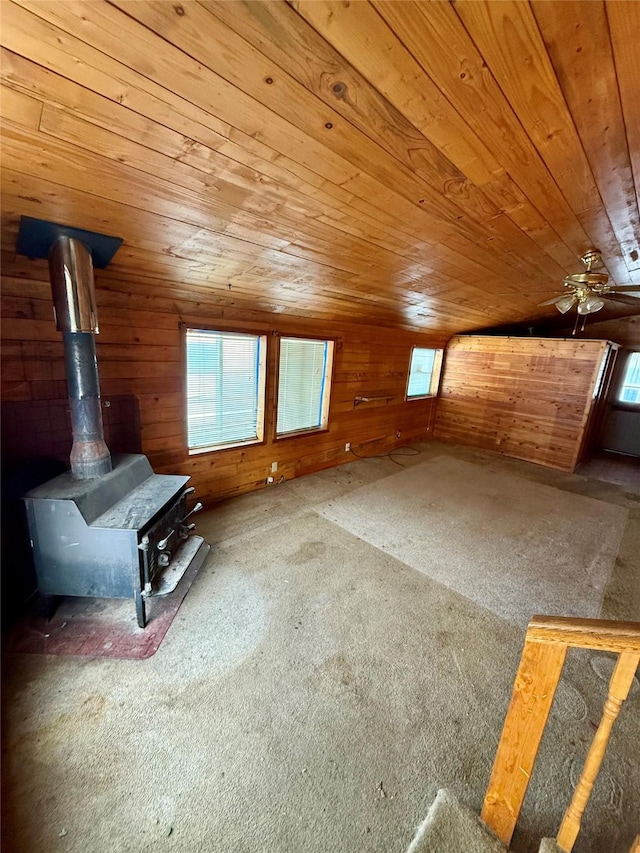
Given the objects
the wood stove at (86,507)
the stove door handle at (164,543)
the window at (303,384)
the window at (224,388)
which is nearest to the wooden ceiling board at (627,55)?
the wood stove at (86,507)

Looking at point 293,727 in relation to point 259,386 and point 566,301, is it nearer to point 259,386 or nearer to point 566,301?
point 259,386

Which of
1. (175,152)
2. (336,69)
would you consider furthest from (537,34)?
(175,152)

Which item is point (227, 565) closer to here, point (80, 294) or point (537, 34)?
point (80, 294)

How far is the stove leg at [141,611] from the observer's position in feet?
6.11

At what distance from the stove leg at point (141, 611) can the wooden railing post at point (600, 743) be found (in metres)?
1.95

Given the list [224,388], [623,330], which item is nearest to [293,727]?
[224,388]

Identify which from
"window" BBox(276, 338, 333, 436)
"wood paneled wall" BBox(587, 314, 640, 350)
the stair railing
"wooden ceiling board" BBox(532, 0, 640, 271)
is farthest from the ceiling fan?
"wood paneled wall" BBox(587, 314, 640, 350)

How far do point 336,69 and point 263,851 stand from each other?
2.62 m

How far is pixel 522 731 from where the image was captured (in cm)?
97

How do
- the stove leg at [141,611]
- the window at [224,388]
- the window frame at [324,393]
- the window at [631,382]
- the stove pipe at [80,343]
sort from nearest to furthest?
the stove pipe at [80,343] → the stove leg at [141,611] → the window at [224,388] → the window frame at [324,393] → the window at [631,382]

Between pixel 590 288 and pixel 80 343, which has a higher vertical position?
pixel 590 288

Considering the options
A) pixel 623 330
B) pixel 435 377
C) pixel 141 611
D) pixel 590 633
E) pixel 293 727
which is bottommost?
pixel 293 727

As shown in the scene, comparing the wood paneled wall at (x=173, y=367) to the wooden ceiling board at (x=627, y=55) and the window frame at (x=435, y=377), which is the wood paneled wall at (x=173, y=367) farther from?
the wooden ceiling board at (x=627, y=55)

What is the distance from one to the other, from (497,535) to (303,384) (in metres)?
2.71
